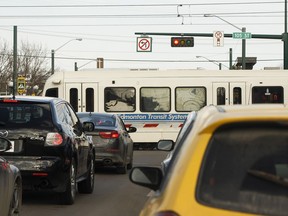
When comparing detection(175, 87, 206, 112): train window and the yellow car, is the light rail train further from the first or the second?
the yellow car

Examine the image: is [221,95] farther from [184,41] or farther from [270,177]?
[270,177]

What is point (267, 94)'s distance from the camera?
23672mm

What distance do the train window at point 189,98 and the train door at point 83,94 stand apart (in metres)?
3.47

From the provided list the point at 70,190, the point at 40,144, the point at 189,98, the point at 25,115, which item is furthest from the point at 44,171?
the point at 189,98

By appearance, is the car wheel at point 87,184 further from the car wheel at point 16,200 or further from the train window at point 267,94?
the train window at point 267,94

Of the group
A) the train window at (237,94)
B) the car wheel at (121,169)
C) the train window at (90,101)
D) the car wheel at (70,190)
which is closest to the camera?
the car wheel at (70,190)

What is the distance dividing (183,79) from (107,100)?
334cm

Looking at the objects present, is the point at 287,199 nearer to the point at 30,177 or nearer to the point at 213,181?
the point at 213,181

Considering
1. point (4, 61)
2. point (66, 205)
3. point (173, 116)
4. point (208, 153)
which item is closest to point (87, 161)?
point (66, 205)

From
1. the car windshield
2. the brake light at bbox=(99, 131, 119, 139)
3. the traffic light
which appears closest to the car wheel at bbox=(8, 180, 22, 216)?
the brake light at bbox=(99, 131, 119, 139)

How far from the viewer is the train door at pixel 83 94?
79.8ft

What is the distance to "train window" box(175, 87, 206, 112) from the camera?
2406cm

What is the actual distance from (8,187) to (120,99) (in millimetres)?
17559

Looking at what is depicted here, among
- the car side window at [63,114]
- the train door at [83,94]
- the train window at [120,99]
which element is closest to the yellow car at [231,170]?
the car side window at [63,114]
